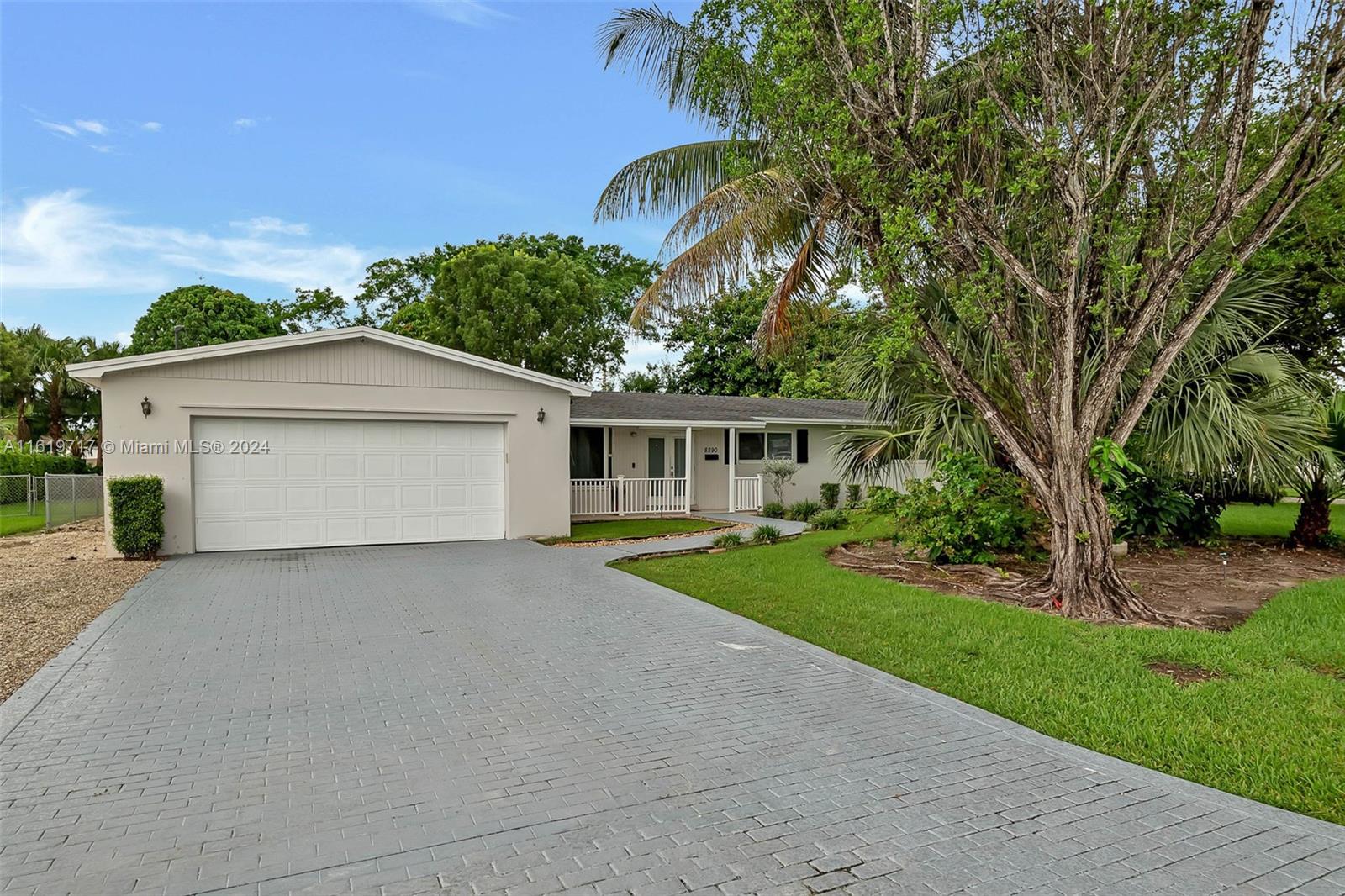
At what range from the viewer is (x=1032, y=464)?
7.71 meters

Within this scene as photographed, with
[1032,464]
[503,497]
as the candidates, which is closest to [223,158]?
[503,497]

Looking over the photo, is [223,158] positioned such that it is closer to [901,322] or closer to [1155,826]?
[901,322]

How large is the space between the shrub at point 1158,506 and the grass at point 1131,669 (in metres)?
2.16

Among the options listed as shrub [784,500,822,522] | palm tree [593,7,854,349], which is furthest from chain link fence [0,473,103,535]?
shrub [784,500,822,522]

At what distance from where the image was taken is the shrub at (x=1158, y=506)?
10094 mm

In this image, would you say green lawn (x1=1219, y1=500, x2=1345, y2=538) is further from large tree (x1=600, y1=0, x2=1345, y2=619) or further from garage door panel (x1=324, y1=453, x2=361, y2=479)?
garage door panel (x1=324, y1=453, x2=361, y2=479)

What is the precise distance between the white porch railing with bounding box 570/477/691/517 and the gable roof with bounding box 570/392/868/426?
145 centimetres

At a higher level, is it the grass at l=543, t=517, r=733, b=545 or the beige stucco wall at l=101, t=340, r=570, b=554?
the beige stucco wall at l=101, t=340, r=570, b=554

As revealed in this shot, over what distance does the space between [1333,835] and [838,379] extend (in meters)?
8.52

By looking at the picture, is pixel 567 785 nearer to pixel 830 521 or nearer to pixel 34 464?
pixel 830 521

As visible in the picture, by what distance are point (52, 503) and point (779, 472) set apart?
15.7 meters

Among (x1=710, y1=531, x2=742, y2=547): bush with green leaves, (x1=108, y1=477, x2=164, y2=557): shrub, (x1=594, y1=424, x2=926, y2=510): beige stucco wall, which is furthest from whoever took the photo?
(x1=594, y1=424, x2=926, y2=510): beige stucco wall

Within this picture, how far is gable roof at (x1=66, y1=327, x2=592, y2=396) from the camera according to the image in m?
10.5

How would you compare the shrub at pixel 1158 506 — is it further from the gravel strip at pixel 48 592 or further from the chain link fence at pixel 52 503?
the chain link fence at pixel 52 503
